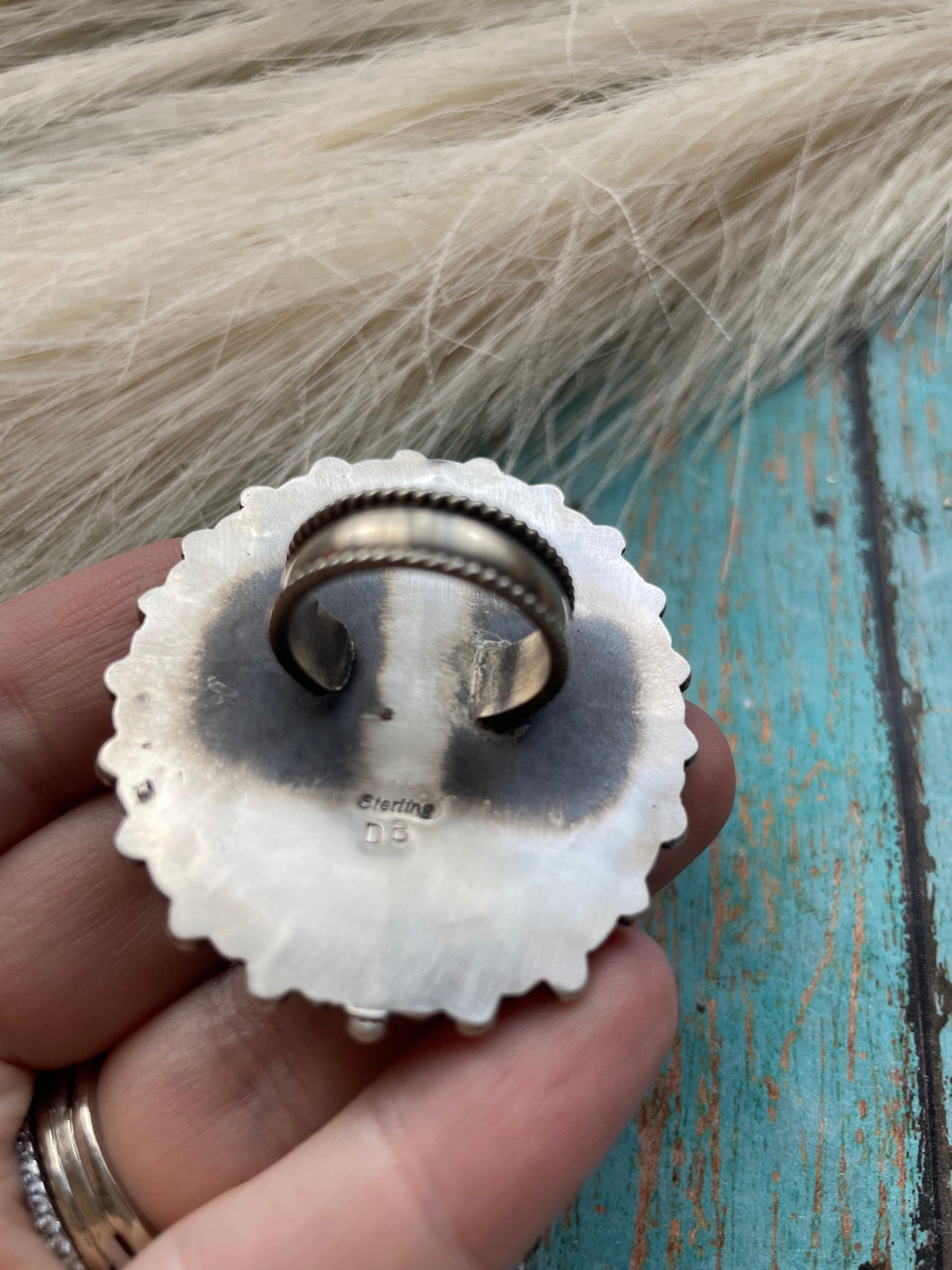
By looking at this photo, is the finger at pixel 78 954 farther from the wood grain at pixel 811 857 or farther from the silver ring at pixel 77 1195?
the wood grain at pixel 811 857

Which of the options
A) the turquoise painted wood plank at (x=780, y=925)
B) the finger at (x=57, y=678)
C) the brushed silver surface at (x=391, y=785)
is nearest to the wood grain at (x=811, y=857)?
the turquoise painted wood plank at (x=780, y=925)

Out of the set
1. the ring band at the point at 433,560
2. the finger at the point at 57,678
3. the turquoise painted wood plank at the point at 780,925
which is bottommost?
the turquoise painted wood plank at the point at 780,925

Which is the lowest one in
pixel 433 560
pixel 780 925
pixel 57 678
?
pixel 780 925

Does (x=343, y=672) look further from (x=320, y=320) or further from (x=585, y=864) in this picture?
(x=320, y=320)

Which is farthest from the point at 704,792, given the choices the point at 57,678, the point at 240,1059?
the point at 57,678

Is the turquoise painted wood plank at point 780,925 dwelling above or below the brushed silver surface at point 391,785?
below

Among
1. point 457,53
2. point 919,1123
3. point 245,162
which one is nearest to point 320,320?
point 245,162

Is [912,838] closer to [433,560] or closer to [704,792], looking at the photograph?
[704,792]
